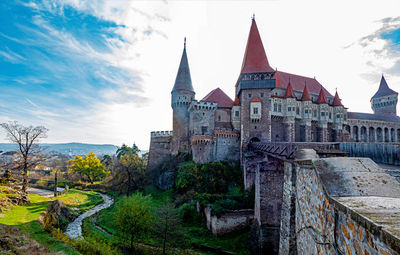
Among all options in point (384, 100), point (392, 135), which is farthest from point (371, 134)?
point (384, 100)

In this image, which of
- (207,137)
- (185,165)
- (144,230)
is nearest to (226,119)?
(207,137)

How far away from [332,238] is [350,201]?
0.67 metres

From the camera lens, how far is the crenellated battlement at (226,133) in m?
26.9

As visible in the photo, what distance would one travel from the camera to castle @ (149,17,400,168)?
2675 cm

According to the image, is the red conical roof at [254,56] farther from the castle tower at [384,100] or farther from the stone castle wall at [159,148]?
the castle tower at [384,100]

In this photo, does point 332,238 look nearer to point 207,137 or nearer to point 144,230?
point 144,230

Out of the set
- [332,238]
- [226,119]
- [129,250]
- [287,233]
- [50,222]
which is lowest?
[129,250]

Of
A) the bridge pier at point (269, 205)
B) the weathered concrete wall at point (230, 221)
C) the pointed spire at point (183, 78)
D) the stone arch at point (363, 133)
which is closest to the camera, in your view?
the bridge pier at point (269, 205)

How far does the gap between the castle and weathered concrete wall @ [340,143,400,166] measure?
18.3m

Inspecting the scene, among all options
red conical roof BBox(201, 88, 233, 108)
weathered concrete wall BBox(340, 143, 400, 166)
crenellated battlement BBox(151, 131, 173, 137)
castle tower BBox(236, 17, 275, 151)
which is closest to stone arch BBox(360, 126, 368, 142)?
castle tower BBox(236, 17, 275, 151)

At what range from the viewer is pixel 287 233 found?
307 inches

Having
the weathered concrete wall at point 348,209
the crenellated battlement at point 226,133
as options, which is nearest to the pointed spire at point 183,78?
the crenellated battlement at point 226,133

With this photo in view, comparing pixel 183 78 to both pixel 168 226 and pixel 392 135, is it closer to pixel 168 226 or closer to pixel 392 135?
pixel 168 226

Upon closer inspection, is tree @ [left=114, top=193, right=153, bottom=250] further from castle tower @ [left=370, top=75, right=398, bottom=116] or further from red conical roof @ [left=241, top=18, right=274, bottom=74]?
castle tower @ [left=370, top=75, right=398, bottom=116]
